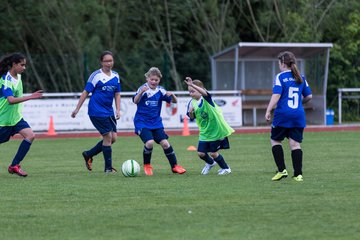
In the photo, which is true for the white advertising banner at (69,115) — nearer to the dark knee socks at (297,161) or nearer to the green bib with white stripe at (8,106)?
the green bib with white stripe at (8,106)

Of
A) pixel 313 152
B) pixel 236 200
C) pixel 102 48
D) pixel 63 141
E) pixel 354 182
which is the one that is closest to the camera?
pixel 236 200

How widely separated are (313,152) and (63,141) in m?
8.77

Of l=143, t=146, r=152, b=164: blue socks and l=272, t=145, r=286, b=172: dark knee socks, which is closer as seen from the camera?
l=272, t=145, r=286, b=172: dark knee socks

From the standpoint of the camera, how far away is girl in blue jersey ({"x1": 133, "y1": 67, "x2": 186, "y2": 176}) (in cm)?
1223

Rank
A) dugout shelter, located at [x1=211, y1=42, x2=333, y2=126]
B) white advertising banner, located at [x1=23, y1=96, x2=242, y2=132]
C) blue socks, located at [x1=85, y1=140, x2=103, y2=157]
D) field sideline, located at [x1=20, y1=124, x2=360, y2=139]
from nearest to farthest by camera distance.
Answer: blue socks, located at [x1=85, y1=140, x2=103, y2=157], field sideline, located at [x1=20, y1=124, x2=360, y2=139], white advertising banner, located at [x1=23, y1=96, x2=242, y2=132], dugout shelter, located at [x1=211, y1=42, x2=333, y2=126]

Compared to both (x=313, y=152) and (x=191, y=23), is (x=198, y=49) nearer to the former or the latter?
(x=191, y=23)

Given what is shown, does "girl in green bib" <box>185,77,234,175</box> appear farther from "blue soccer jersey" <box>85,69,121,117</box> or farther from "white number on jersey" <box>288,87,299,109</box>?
"white number on jersey" <box>288,87,299,109</box>

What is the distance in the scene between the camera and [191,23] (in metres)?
35.8

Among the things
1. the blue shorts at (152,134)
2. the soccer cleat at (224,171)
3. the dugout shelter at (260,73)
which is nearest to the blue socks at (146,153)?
the blue shorts at (152,134)

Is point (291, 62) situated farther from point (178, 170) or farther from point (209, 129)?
point (178, 170)

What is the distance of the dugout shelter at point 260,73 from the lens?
29922 mm

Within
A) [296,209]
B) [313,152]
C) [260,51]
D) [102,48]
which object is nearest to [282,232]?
[296,209]

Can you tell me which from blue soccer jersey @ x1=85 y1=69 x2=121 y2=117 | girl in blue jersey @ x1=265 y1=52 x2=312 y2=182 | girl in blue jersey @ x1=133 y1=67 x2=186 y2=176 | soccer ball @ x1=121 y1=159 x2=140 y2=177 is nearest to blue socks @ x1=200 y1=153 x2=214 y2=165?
girl in blue jersey @ x1=133 y1=67 x2=186 y2=176

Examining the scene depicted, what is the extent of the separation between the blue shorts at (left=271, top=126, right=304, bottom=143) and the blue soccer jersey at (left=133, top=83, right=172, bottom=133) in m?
2.21
